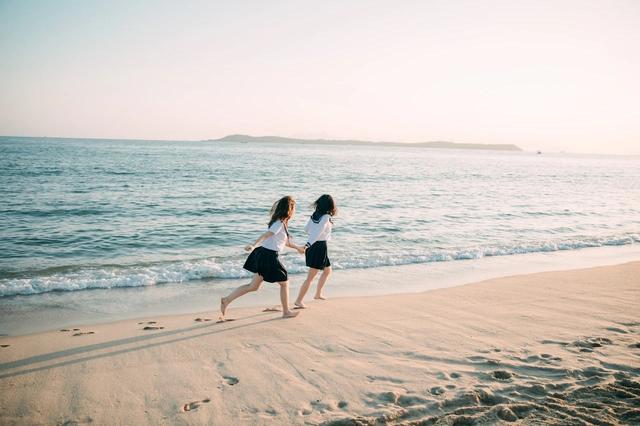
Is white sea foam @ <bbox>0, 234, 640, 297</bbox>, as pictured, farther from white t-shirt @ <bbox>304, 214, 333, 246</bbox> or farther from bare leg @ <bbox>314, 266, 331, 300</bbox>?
white t-shirt @ <bbox>304, 214, 333, 246</bbox>

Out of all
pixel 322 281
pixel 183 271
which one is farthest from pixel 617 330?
pixel 183 271

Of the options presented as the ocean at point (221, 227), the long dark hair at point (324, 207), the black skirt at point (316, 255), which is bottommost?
the ocean at point (221, 227)

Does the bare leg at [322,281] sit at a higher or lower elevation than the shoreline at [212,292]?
higher

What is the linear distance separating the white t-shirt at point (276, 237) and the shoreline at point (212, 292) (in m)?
1.69

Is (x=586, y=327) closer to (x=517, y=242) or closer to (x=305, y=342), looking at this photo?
(x=305, y=342)

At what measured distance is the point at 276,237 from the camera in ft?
20.0

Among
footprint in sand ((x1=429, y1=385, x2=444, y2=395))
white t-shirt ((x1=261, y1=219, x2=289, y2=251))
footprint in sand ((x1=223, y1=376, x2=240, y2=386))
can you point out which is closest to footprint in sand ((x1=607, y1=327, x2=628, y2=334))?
footprint in sand ((x1=429, y1=385, x2=444, y2=395))

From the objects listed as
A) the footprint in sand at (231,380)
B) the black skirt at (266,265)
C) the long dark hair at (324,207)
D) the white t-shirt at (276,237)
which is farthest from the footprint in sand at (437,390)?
the long dark hair at (324,207)

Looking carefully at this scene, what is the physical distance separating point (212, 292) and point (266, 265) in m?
2.75

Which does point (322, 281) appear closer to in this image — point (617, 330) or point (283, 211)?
point (283, 211)

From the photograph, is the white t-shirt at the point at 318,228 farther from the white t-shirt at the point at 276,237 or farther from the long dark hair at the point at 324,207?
the white t-shirt at the point at 276,237

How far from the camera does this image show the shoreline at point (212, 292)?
21.9 ft

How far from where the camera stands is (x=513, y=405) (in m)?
3.59

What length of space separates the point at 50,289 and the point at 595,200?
30077mm
